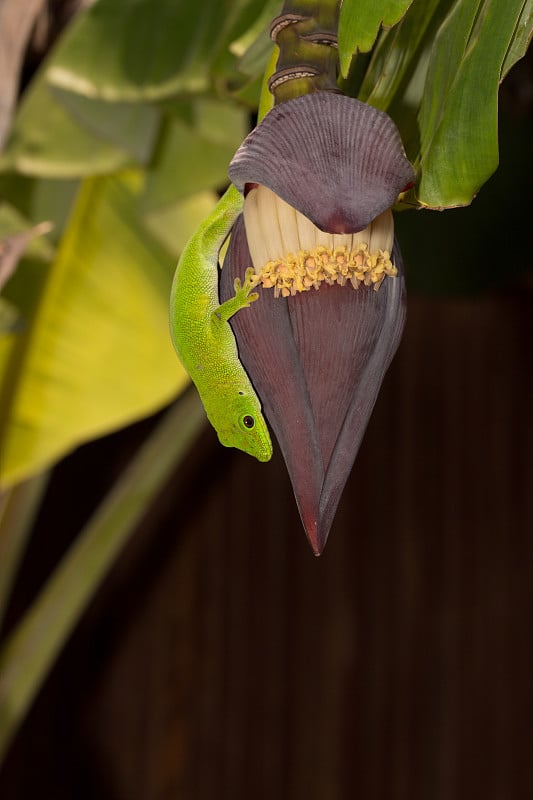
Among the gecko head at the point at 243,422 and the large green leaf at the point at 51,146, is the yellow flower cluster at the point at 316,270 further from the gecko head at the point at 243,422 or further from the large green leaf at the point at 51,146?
the large green leaf at the point at 51,146

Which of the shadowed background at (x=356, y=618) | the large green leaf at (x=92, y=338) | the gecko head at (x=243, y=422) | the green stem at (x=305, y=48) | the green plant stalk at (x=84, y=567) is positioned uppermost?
the green stem at (x=305, y=48)

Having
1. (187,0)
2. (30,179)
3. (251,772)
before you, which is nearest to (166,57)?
(187,0)

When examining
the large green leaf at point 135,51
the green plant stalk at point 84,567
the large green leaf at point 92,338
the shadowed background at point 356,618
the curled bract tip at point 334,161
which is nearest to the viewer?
the curled bract tip at point 334,161

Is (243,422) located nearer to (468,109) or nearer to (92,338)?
(468,109)

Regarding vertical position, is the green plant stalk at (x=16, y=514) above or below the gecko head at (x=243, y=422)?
below

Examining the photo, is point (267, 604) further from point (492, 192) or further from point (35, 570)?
point (492, 192)

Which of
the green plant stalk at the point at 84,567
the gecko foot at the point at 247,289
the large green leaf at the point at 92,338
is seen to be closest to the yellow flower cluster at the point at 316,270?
the gecko foot at the point at 247,289
